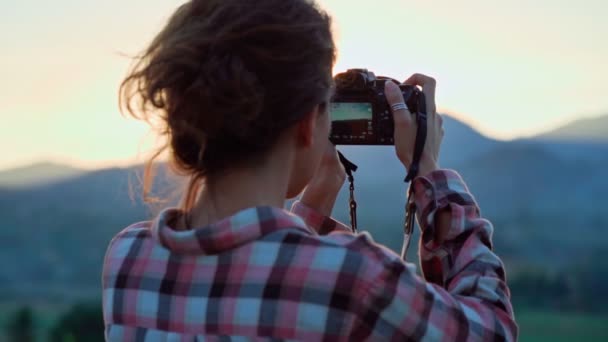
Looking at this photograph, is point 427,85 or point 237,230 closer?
point 237,230

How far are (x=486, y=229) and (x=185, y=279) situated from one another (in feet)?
1.37

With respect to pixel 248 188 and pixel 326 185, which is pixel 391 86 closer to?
pixel 326 185

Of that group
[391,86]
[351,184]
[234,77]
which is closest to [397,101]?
[391,86]

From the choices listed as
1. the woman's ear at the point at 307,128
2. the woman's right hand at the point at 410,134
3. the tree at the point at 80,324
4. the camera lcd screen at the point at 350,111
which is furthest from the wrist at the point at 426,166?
the tree at the point at 80,324

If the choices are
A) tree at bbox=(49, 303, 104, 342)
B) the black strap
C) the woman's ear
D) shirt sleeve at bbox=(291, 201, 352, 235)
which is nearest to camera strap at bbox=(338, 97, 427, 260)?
the black strap

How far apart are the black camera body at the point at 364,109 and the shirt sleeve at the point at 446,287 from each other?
12 centimetres

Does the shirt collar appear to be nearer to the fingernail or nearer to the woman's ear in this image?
the woman's ear

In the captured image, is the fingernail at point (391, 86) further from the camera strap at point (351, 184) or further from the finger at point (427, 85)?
the camera strap at point (351, 184)

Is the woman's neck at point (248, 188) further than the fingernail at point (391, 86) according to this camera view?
No

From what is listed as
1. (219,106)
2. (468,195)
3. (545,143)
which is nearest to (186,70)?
(219,106)

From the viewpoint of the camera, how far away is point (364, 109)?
4.66ft

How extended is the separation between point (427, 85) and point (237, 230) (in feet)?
1.69

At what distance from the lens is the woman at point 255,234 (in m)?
1.05

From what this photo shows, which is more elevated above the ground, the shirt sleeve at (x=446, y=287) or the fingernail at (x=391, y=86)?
the fingernail at (x=391, y=86)
